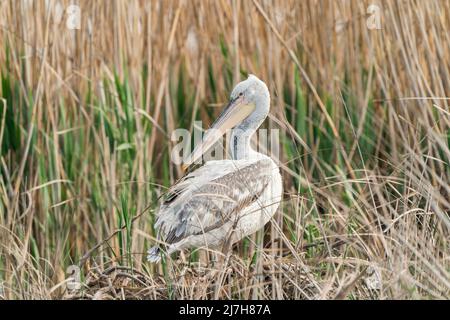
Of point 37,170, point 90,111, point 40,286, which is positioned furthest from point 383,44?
point 40,286

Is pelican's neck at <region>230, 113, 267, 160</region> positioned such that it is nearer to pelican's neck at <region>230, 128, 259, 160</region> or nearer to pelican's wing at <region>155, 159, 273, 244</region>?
pelican's neck at <region>230, 128, 259, 160</region>

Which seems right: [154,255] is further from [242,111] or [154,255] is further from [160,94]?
[160,94]

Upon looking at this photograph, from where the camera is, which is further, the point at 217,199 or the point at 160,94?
the point at 160,94

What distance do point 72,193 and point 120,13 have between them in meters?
0.90

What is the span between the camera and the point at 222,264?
11.1 feet

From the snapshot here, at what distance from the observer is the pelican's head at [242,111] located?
4.39 m

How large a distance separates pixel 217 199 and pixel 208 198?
4cm

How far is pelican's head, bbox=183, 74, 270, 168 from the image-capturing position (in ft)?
14.4

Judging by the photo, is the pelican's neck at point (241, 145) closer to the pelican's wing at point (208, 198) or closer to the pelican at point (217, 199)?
the pelican at point (217, 199)

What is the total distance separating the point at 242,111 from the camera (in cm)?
441

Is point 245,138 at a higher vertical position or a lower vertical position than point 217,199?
higher

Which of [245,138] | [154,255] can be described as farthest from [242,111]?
[154,255]

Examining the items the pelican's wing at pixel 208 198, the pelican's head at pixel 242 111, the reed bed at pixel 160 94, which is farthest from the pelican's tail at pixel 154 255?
the pelican's head at pixel 242 111

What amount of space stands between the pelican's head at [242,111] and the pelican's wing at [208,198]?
19 cm
